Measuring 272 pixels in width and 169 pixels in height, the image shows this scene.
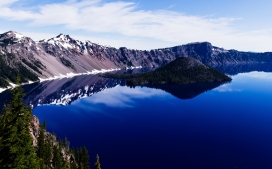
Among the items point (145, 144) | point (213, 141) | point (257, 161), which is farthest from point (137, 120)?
point (257, 161)

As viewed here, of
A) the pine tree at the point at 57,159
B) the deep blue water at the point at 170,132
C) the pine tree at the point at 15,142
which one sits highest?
the pine tree at the point at 15,142

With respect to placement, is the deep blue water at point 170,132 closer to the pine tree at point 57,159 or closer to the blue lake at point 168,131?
the blue lake at point 168,131

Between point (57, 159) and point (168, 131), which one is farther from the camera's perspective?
point (168, 131)

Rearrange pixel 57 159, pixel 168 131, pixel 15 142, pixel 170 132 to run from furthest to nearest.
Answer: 1. pixel 168 131
2. pixel 170 132
3. pixel 57 159
4. pixel 15 142

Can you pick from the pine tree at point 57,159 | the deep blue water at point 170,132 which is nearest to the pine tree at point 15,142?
the pine tree at point 57,159

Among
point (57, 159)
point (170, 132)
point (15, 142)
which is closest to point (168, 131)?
point (170, 132)

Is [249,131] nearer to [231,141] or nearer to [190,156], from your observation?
[231,141]

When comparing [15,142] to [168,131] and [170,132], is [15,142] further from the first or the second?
[168,131]

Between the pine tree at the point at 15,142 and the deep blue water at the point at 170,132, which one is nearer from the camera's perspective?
the pine tree at the point at 15,142
